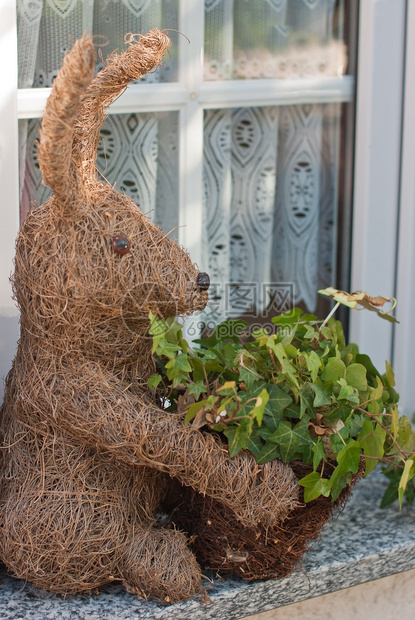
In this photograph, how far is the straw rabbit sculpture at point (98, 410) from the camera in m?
0.83

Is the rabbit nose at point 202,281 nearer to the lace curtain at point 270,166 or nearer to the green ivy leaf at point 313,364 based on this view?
the green ivy leaf at point 313,364

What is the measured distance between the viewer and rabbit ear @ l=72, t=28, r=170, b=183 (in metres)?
0.84

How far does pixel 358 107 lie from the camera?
156cm

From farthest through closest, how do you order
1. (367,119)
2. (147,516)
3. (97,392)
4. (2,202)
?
(367,119), (2,202), (147,516), (97,392)

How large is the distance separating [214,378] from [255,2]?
1.06 m

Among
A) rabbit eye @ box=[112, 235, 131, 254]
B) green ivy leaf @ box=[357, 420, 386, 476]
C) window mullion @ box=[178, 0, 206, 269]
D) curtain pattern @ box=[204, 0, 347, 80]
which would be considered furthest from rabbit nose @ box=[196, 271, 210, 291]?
curtain pattern @ box=[204, 0, 347, 80]

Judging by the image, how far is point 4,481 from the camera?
0.92 m

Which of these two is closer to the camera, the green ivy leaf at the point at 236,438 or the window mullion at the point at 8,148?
the green ivy leaf at the point at 236,438

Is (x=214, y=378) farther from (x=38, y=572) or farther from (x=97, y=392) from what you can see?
(x=38, y=572)

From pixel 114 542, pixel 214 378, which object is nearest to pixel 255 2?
pixel 214 378

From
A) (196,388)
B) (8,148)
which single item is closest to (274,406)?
(196,388)

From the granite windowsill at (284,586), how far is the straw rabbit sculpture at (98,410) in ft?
0.11

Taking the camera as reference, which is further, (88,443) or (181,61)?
(181,61)

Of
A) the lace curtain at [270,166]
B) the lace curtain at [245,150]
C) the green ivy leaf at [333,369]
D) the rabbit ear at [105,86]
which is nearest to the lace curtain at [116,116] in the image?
the lace curtain at [245,150]
